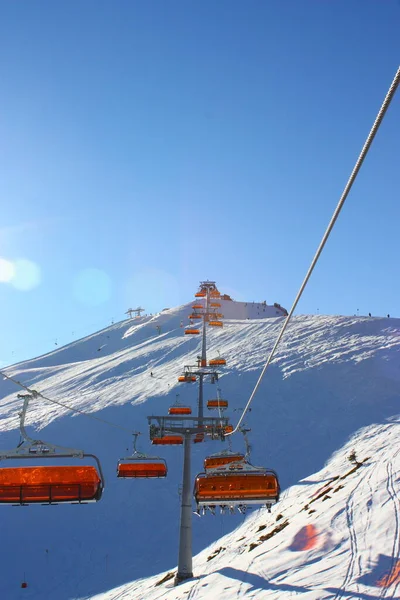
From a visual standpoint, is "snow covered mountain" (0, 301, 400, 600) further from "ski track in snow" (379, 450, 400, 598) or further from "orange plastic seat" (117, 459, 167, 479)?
"orange plastic seat" (117, 459, 167, 479)

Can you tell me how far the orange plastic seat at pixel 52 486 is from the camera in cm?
912

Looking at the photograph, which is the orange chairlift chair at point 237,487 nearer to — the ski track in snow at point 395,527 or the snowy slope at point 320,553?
the snowy slope at point 320,553

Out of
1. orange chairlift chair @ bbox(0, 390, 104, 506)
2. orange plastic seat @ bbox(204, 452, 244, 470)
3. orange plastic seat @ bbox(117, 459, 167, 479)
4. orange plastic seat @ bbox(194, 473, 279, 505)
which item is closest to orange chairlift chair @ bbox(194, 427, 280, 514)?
orange plastic seat @ bbox(194, 473, 279, 505)

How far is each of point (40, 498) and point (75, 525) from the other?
18.3 metres

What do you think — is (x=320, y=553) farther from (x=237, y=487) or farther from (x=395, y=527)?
(x=237, y=487)

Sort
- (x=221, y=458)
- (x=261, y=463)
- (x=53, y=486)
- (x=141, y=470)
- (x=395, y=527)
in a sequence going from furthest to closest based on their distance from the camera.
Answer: (x=261, y=463), (x=141, y=470), (x=221, y=458), (x=395, y=527), (x=53, y=486)

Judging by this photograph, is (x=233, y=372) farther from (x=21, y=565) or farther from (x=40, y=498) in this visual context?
(x=40, y=498)

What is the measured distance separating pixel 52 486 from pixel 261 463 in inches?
809

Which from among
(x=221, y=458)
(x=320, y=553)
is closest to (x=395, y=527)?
(x=320, y=553)

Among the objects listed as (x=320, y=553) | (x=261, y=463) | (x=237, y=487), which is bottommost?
(x=261, y=463)

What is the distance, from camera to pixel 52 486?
29.9 feet

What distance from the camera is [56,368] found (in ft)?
226

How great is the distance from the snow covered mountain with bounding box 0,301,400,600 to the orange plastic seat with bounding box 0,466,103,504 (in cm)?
467

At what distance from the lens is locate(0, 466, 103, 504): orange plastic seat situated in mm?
9117
